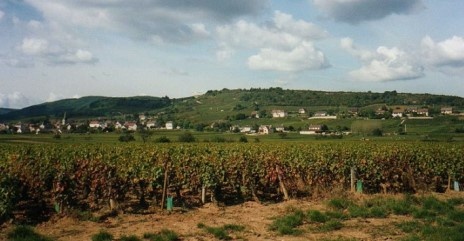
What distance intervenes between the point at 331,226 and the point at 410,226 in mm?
2301

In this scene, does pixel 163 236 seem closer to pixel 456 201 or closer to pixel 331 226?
pixel 331 226

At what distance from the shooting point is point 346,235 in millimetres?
10812

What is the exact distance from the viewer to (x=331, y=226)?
1164 centimetres

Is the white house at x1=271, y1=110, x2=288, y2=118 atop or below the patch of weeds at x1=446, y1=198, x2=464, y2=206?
atop

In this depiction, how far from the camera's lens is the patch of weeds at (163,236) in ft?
33.6

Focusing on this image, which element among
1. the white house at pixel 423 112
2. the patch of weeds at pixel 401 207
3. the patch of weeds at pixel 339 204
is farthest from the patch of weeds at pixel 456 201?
the white house at pixel 423 112

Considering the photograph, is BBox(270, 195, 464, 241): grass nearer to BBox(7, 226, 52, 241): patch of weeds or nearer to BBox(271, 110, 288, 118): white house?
BBox(7, 226, 52, 241): patch of weeds

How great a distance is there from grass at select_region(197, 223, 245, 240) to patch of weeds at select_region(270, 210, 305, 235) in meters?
1.03

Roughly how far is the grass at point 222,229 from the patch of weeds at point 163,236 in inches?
40.9

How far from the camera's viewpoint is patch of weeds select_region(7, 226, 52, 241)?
1005cm

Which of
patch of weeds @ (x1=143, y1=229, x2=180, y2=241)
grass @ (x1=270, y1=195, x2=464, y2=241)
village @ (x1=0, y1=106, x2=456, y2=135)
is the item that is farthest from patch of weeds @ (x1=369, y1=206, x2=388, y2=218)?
village @ (x1=0, y1=106, x2=456, y2=135)

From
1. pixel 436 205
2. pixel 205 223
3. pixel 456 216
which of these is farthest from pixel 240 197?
pixel 456 216

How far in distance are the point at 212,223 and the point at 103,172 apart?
16.1ft

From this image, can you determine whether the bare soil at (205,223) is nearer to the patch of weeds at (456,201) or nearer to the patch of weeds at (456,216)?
the patch of weeds at (456,216)
